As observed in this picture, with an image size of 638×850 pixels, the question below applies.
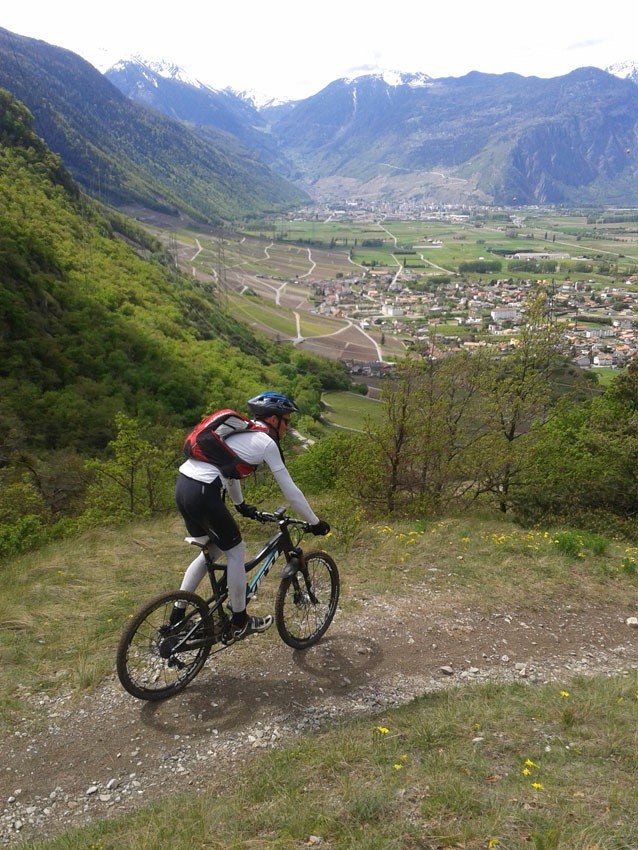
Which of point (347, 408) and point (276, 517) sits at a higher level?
point (276, 517)

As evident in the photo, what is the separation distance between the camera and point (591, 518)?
1598 cm

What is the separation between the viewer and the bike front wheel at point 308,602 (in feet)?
22.8

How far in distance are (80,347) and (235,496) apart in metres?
60.8

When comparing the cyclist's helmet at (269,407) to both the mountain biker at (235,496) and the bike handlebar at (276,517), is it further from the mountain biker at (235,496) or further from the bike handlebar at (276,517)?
the bike handlebar at (276,517)

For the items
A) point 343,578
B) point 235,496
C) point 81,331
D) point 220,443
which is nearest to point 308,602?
point 235,496

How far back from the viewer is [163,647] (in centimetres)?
597

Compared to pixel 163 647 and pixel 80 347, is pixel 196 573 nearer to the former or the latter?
pixel 163 647

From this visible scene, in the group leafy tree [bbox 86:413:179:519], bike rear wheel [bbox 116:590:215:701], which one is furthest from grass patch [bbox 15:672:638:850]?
leafy tree [bbox 86:413:179:519]

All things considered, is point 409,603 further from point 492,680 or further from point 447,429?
point 447,429

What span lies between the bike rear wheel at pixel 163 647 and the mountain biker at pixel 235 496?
0.19 meters

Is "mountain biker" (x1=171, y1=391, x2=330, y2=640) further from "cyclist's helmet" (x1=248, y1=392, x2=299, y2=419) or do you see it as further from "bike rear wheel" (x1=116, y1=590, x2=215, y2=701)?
"bike rear wheel" (x1=116, y1=590, x2=215, y2=701)

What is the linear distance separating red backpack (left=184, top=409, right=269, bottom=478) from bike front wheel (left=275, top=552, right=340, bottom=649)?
2.03 m

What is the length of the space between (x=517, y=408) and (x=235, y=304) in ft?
466

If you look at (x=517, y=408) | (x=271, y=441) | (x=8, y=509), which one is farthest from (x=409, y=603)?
(x=8, y=509)
